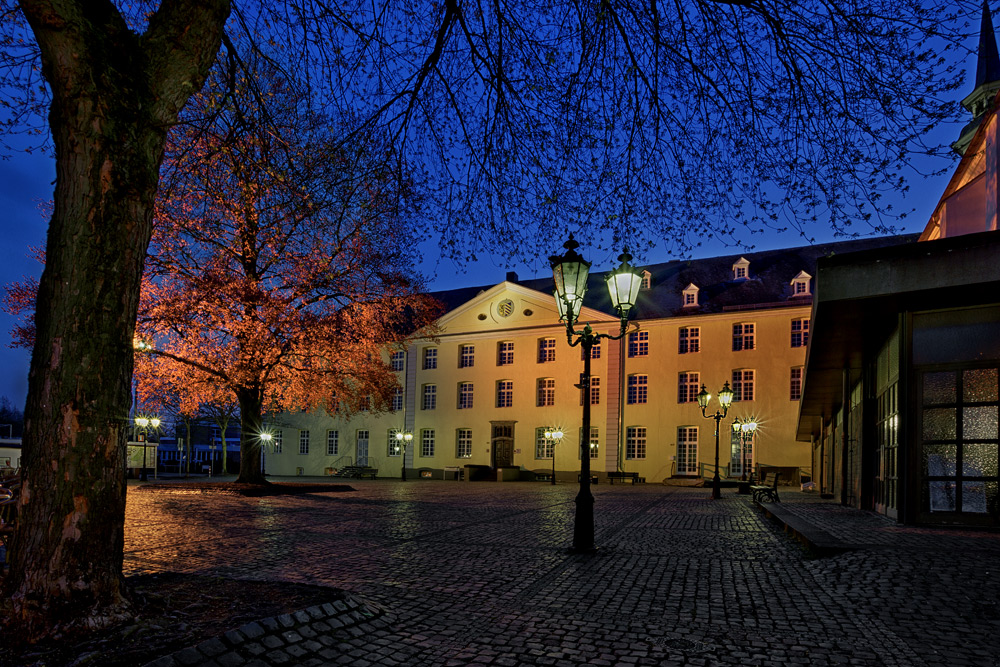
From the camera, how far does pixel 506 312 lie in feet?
137

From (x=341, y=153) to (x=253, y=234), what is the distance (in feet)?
41.0

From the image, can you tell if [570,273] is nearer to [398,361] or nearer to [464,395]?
[464,395]

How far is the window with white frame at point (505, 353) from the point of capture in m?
42.0

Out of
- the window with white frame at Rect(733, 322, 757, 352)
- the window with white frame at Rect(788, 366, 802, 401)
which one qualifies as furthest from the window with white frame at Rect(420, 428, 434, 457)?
the window with white frame at Rect(788, 366, 802, 401)

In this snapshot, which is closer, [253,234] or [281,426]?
[253,234]

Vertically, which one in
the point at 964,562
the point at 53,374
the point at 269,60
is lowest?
the point at 964,562

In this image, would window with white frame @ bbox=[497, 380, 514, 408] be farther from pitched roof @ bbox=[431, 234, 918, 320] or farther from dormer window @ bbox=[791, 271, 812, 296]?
dormer window @ bbox=[791, 271, 812, 296]

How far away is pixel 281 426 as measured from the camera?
4938 cm

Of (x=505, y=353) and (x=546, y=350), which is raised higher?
(x=546, y=350)

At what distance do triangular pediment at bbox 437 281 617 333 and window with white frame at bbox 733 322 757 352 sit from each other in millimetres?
7272

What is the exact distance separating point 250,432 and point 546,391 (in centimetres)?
2192

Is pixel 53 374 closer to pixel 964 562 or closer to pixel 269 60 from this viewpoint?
pixel 269 60

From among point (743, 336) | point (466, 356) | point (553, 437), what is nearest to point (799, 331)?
point (743, 336)

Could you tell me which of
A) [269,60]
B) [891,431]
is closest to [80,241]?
[269,60]
